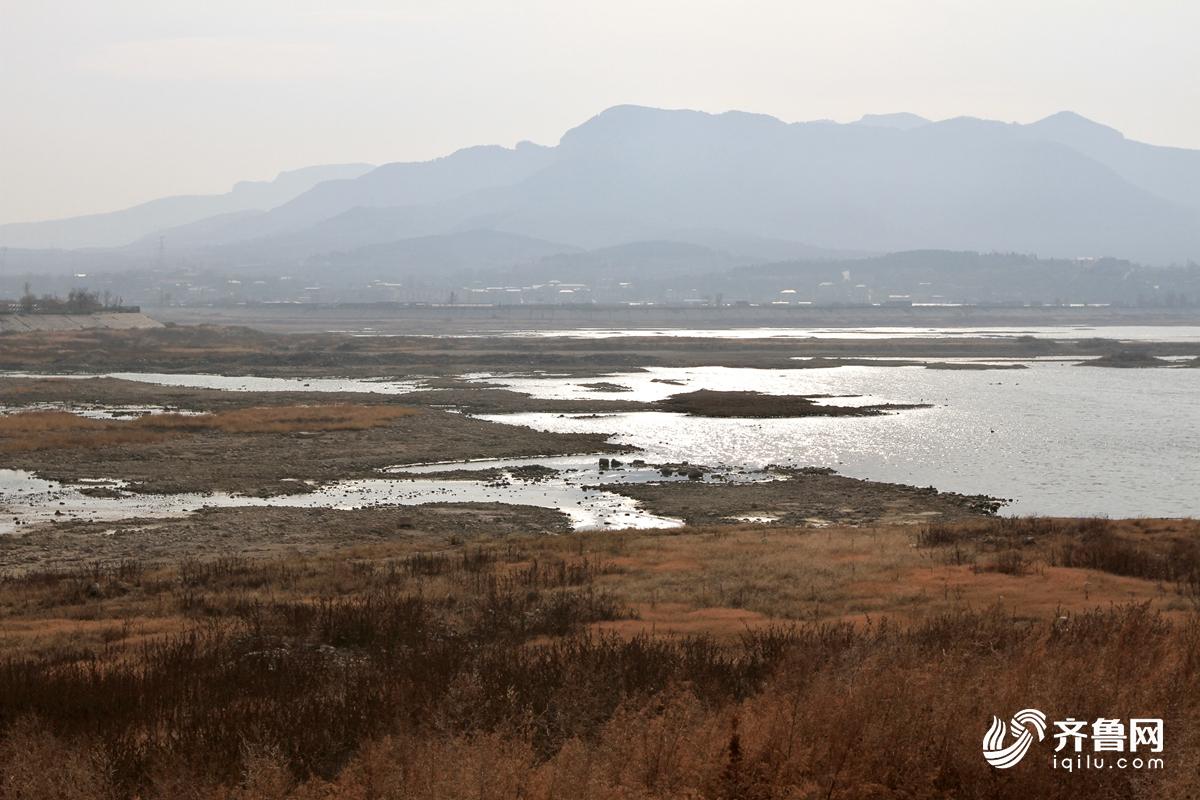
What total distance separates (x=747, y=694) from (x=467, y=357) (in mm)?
105208

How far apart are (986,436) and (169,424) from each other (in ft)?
134

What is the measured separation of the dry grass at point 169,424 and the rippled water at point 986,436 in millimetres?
8725

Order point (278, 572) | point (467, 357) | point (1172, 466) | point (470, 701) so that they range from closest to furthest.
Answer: point (470, 701) → point (278, 572) → point (1172, 466) → point (467, 357)

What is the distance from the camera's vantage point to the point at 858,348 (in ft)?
443

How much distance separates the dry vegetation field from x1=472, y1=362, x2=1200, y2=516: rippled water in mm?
19323

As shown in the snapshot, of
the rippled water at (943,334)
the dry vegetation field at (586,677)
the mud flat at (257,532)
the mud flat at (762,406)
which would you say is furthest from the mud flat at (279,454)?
the rippled water at (943,334)

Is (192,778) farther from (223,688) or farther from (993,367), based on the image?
(993,367)

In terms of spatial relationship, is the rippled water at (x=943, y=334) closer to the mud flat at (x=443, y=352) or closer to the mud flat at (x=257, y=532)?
the mud flat at (x=443, y=352)

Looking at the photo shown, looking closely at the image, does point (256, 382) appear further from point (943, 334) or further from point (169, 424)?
point (943, 334)

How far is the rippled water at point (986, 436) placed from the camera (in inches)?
1631

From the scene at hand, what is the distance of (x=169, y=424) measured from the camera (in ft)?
178

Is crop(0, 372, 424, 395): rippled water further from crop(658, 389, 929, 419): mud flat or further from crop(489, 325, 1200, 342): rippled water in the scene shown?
crop(489, 325, 1200, 342): rippled water

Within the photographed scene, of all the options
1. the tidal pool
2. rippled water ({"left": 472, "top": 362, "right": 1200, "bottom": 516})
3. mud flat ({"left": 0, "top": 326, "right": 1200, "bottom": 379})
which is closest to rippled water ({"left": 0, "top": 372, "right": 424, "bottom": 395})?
mud flat ({"left": 0, "top": 326, "right": 1200, "bottom": 379})

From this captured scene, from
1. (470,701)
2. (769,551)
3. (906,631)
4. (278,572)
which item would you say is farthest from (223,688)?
(769,551)
